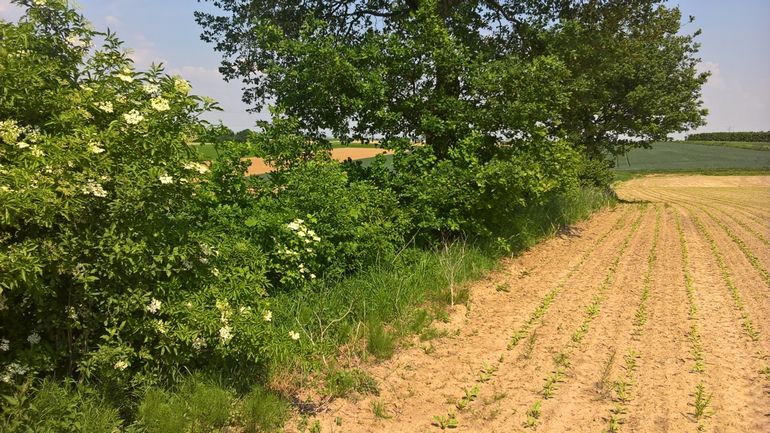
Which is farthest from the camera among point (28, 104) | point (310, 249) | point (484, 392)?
Answer: point (310, 249)

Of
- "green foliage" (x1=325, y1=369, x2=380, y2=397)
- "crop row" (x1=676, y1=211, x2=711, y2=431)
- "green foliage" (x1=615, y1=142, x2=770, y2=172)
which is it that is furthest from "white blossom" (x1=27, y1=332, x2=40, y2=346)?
"green foliage" (x1=615, y1=142, x2=770, y2=172)

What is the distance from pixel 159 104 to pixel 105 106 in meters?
0.33

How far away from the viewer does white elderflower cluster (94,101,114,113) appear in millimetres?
3557

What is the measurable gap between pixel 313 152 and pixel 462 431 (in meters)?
4.85

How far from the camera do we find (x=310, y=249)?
5.80m

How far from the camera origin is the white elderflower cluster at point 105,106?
140 inches

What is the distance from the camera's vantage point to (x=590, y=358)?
17.5ft

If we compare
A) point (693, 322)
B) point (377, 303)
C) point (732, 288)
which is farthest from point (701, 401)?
point (732, 288)

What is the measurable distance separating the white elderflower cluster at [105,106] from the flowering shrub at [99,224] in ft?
0.04

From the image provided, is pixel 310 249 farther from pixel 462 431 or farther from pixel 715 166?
pixel 715 166

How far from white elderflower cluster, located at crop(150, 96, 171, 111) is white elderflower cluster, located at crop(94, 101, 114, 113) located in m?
0.25

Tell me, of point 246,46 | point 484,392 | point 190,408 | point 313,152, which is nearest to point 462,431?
point 484,392

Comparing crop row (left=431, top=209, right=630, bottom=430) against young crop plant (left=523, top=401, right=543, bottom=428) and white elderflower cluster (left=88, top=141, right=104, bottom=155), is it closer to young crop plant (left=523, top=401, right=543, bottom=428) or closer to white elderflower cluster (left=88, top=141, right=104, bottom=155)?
young crop plant (left=523, top=401, right=543, bottom=428)

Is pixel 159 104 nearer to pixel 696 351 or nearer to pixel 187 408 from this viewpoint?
pixel 187 408
